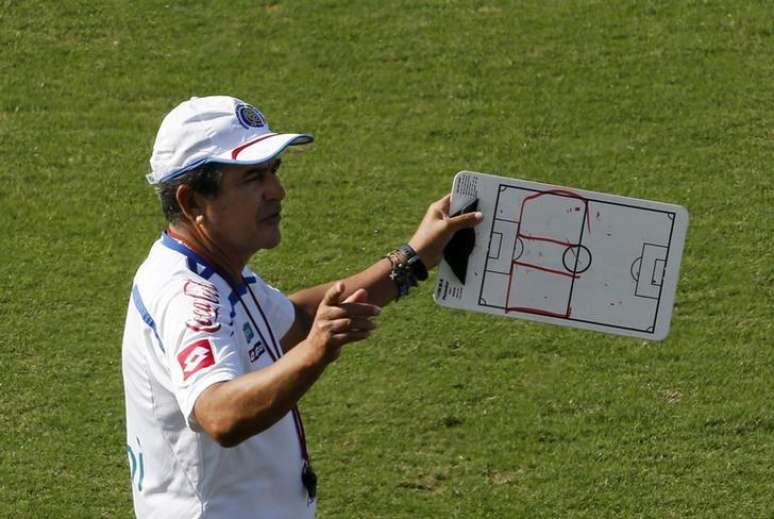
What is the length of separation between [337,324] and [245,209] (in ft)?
2.46

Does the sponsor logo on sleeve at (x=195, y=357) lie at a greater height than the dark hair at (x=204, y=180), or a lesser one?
lesser

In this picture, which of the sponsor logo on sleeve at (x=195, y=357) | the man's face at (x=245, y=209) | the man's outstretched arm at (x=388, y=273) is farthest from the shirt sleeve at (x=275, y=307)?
the sponsor logo on sleeve at (x=195, y=357)

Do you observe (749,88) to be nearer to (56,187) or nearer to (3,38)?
(56,187)

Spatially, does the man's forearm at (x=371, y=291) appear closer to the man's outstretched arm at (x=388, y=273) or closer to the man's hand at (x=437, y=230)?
Result: the man's outstretched arm at (x=388, y=273)

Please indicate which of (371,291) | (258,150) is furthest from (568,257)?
(258,150)

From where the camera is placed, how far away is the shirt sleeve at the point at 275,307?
4.60 metres

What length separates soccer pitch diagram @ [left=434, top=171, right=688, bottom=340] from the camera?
15.7ft

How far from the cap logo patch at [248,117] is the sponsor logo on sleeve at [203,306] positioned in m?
0.48

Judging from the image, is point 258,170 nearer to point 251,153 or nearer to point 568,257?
point 251,153

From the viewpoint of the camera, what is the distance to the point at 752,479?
7000 mm

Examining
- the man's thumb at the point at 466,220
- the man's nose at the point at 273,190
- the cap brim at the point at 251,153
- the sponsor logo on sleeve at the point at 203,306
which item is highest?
the cap brim at the point at 251,153

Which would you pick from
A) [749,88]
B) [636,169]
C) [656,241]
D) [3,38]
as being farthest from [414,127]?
[656,241]

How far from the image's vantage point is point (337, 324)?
358 centimetres

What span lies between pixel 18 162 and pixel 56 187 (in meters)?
0.38
